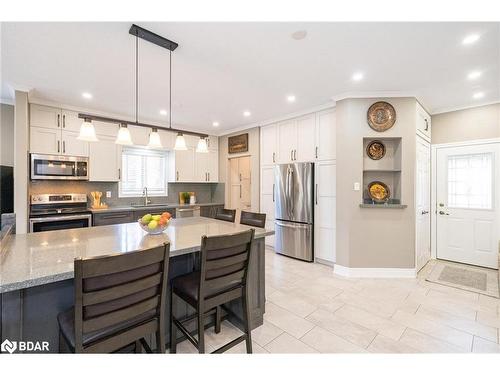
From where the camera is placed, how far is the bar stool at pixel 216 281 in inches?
59.0

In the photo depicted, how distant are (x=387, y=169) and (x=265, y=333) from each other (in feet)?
9.16

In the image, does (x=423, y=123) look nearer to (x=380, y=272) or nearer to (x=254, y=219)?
(x=380, y=272)

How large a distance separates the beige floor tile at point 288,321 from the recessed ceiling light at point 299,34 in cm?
256

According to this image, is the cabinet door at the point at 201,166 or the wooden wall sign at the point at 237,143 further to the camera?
the cabinet door at the point at 201,166

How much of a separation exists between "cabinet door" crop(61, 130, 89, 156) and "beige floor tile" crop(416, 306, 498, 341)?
500 cm

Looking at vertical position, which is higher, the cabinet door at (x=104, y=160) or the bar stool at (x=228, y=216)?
Result: the cabinet door at (x=104, y=160)

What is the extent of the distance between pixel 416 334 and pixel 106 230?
292 centimetres

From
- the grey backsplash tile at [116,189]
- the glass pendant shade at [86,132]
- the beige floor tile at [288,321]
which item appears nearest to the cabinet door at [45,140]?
the grey backsplash tile at [116,189]

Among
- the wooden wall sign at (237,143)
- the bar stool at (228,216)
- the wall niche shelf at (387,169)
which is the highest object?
the wooden wall sign at (237,143)

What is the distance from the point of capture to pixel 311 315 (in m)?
2.36

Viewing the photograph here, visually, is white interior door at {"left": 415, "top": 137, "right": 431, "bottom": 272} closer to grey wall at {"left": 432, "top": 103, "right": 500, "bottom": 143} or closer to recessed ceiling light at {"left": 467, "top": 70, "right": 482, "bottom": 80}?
grey wall at {"left": 432, "top": 103, "right": 500, "bottom": 143}

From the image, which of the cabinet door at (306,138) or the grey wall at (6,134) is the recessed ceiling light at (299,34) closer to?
the cabinet door at (306,138)

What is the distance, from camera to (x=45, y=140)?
3.46 m
